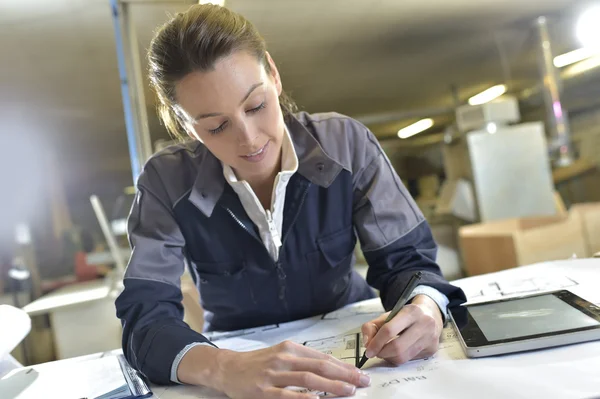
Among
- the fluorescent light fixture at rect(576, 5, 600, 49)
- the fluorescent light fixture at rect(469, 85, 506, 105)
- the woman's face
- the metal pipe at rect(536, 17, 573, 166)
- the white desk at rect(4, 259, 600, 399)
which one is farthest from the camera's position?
the fluorescent light fixture at rect(469, 85, 506, 105)

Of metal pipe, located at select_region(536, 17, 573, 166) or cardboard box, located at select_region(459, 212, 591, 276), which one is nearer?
cardboard box, located at select_region(459, 212, 591, 276)

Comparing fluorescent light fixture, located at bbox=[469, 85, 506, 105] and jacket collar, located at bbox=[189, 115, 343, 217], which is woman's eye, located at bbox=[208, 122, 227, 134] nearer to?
jacket collar, located at bbox=[189, 115, 343, 217]

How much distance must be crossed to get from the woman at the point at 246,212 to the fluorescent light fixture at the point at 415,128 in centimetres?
177

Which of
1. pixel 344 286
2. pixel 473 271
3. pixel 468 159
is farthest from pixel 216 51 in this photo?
pixel 468 159

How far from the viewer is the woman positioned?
81cm

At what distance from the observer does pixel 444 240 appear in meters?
3.11

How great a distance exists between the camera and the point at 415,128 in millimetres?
3061

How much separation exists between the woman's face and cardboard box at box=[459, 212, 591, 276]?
1.96 meters

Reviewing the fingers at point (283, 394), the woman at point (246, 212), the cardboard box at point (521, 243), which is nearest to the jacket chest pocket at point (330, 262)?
the woman at point (246, 212)

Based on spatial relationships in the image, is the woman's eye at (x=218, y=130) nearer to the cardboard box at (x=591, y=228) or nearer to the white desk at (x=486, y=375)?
the white desk at (x=486, y=375)

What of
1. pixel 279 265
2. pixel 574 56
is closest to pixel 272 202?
pixel 279 265

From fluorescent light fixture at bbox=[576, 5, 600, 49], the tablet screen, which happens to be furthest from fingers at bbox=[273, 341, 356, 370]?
fluorescent light fixture at bbox=[576, 5, 600, 49]

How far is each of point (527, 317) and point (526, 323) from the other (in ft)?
0.10

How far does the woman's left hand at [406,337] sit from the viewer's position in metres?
0.63
